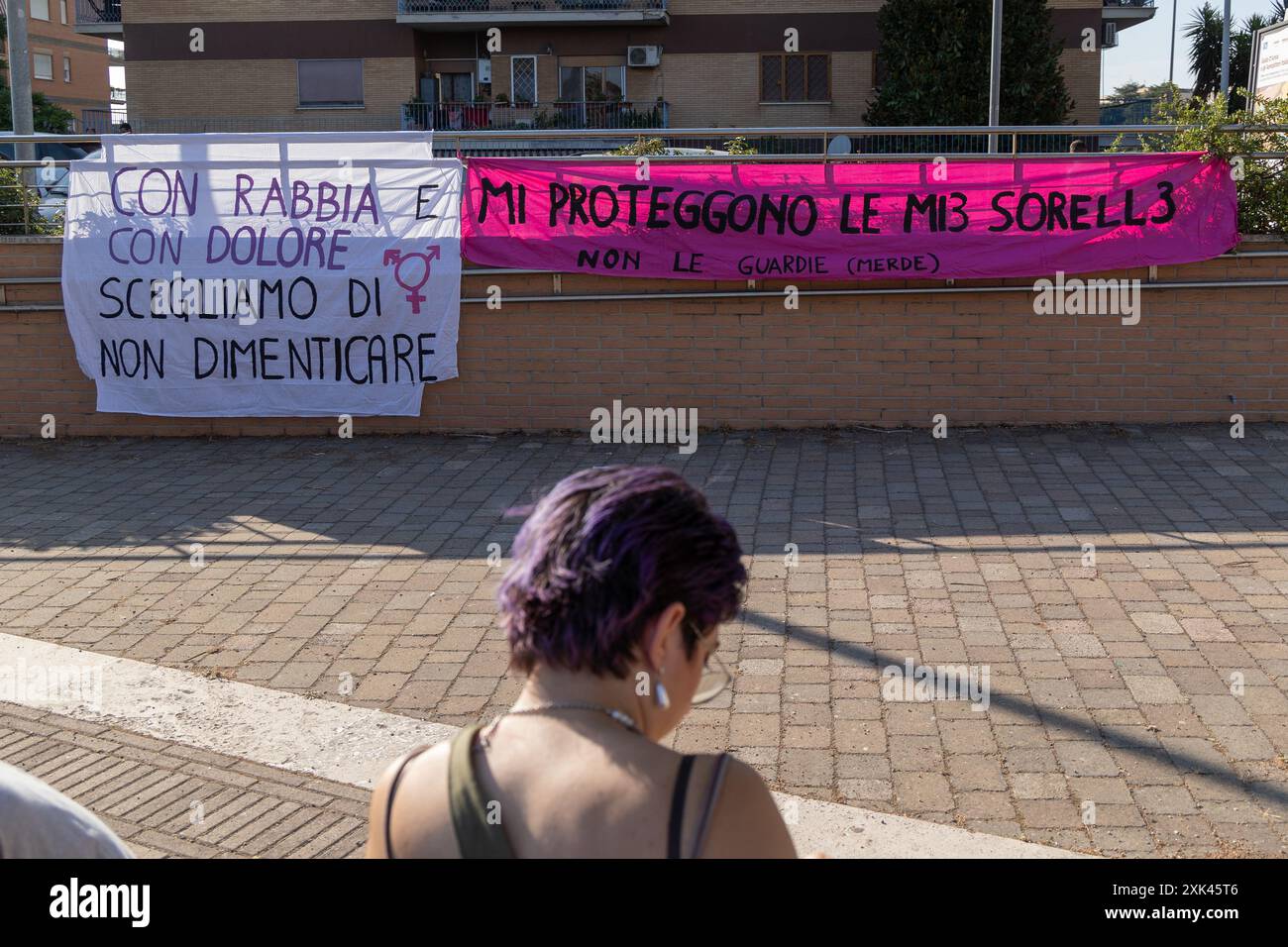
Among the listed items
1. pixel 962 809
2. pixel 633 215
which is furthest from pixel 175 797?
pixel 633 215

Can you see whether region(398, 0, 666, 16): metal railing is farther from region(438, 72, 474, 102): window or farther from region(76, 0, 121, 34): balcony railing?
region(76, 0, 121, 34): balcony railing

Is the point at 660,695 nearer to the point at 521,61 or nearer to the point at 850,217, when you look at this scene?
the point at 850,217

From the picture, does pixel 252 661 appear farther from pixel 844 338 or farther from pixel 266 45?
pixel 266 45

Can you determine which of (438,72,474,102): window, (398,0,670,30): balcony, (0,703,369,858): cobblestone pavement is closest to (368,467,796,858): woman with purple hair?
(0,703,369,858): cobblestone pavement

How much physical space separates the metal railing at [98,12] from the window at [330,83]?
6933 mm

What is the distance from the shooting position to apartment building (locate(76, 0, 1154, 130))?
36.2 metres

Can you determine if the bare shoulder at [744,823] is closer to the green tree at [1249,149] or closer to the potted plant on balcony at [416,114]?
the green tree at [1249,149]

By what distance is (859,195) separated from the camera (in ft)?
35.4

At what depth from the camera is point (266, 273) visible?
434 inches

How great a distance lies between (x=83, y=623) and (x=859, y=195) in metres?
6.76

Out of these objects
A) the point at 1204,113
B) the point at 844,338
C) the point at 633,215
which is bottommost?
the point at 844,338

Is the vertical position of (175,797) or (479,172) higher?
(479,172)

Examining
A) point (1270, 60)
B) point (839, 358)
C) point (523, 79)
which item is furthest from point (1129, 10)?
point (839, 358)

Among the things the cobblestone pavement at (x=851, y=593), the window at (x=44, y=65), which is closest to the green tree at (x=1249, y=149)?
the cobblestone pavement at (x=851, y=593)
